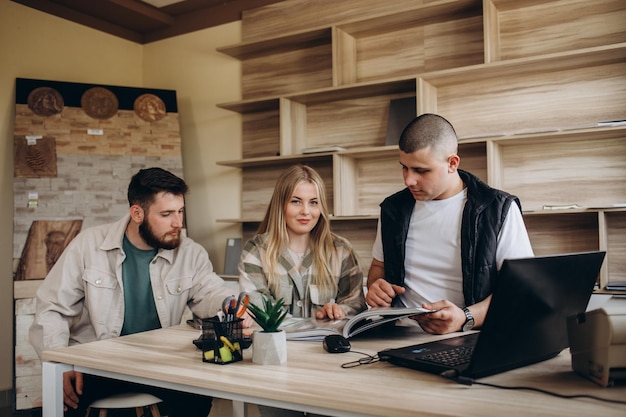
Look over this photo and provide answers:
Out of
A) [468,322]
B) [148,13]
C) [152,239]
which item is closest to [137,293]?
[152,239]

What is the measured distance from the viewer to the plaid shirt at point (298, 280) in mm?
2090

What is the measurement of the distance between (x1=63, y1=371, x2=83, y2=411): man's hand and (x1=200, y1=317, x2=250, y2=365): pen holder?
0.57m

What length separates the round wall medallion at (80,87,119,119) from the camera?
13.0 feet

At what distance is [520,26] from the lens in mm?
3193

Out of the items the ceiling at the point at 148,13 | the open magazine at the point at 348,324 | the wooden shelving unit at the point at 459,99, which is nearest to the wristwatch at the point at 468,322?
the open magazine at the point at 348,324

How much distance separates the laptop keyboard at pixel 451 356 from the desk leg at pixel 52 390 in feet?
3.09

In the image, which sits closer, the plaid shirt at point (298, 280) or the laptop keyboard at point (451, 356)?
the laptop keyboard at point (451, 356)

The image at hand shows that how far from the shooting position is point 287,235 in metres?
2.22

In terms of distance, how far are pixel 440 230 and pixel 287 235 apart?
22.8 inches

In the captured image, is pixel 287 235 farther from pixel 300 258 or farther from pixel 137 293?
pixel 137 293

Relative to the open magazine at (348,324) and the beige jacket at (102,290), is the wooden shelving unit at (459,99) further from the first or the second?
the open magazine at (348,324)

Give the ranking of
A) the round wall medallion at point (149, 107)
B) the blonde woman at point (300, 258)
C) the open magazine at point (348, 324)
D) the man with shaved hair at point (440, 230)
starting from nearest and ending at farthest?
the open magazine at point (348, 324), the man with shaved hair at point (440, 230), the blonde woman at point (300, 258), the round wall medallion at point (149, 107)

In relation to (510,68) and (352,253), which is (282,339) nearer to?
(352,253)

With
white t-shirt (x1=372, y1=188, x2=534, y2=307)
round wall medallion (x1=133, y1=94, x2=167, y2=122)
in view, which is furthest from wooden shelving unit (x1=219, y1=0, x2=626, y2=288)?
white t-shirt (x1=372, y1=188, x2=534, y2=307)
